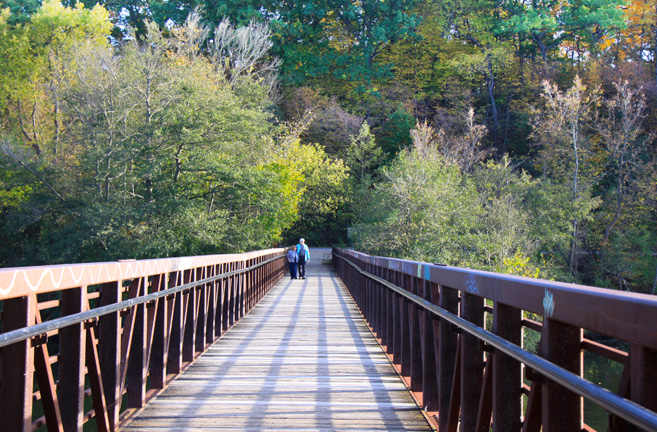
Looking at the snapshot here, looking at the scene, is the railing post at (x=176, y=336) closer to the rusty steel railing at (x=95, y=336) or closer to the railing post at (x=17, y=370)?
the rusty steel railing at (x=95, y=336)

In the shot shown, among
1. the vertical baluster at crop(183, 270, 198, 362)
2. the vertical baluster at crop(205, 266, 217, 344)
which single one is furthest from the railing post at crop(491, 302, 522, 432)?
the vertical baluster at crop(205, 266, 217, 344)

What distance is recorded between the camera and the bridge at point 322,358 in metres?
2.04

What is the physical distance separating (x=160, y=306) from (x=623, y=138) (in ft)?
112

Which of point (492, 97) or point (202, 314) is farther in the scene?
point (492, 97)

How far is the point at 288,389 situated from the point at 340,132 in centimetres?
4271

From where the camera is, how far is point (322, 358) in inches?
266

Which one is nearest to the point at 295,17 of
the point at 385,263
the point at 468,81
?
the point at 468,81

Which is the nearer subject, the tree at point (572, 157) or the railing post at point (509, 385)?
the railing post at point (509, 385)

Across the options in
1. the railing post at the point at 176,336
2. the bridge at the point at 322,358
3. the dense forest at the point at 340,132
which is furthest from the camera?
the dense forest at the point at 340,132

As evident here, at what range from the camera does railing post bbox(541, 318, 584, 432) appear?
2.12 m

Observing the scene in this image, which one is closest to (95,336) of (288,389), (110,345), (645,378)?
(110,345)

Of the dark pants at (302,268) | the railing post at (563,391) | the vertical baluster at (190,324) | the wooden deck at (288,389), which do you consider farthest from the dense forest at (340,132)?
the railing post at (563,391)

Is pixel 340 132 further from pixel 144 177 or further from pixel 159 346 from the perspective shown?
pixel 159 346

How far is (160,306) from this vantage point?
498 cm
